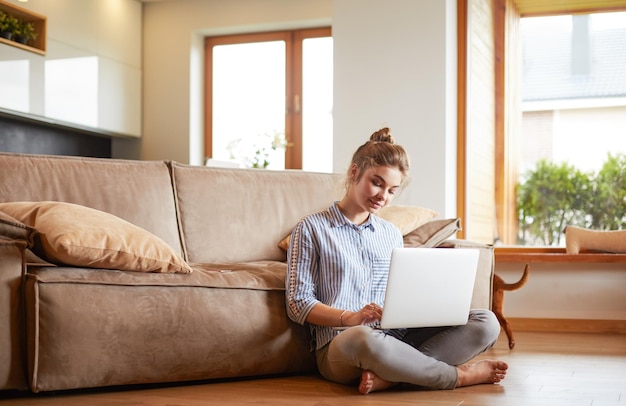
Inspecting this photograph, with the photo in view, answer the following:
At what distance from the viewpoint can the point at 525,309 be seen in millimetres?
4500

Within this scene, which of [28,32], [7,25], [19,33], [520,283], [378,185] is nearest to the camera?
[378,185]

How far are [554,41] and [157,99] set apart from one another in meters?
3.68

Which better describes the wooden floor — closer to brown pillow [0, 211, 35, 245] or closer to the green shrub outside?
brown pillow [0, 211, 35, 245]

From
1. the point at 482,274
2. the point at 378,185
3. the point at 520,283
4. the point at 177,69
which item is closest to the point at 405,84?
the point at 520,283

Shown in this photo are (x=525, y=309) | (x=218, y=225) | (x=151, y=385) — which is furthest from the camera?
(x=525, y=309)

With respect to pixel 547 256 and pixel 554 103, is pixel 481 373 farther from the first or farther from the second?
pixel 554 103

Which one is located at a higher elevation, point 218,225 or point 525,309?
point 218,225

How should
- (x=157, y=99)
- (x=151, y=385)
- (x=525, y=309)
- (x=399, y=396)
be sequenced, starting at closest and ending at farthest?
(x=399, y=396), (x=151, y=385), (x=525, y=309), (x=157, y=99)

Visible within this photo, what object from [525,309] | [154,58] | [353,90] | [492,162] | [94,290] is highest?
[154,58]

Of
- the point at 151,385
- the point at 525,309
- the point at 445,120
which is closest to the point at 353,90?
Result: the point at 445,120

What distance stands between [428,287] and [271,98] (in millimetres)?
4932

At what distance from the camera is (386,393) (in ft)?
7.88

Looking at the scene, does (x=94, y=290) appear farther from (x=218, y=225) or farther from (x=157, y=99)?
(x=157, y=99)

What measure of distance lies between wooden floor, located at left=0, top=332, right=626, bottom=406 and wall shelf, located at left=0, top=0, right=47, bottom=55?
151 inches
